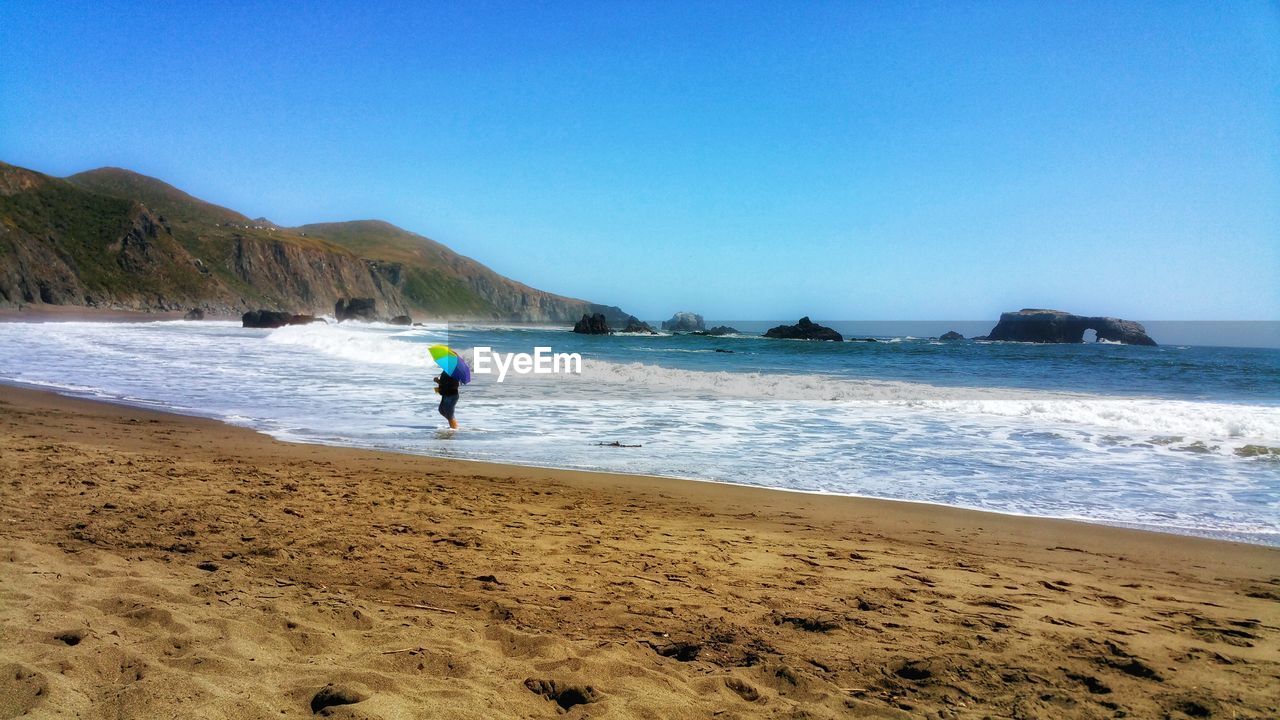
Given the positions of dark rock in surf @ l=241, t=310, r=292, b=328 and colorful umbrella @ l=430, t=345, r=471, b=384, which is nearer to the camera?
colorful umbrella @ l=430, t=345, r=471, b=384

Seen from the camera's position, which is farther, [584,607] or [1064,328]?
[1064,328]

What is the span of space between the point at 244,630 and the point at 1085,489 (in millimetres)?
9270

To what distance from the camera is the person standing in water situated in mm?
12047

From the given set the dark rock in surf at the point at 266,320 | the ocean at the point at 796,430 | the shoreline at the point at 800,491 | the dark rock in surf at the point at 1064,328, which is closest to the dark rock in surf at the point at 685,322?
the dark rock in surf at the point at 1064,328

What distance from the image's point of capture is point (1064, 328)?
329 ft

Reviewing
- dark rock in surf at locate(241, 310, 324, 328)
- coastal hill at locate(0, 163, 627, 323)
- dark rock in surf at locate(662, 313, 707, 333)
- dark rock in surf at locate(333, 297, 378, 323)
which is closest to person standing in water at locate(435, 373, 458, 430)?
dark rock in surf at locate(241, 310, 324, 328)

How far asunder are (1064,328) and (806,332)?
131 feet

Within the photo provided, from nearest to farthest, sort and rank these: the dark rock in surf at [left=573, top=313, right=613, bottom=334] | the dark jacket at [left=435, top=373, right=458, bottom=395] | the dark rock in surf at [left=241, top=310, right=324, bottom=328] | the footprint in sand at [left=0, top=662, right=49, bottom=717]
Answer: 1. the footprint in sand at [left=0, top=662, right=49, bottom=717]
2. the dark jacket at [left=435, top=373, right=458, bottom=395]
3. the dark rock in surf at [left=241, top=310, right=324, bottom=328]
4. the dark rock in surf at [left=573, top=313, right=613, bottom=334]

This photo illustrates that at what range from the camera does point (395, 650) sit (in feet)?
11.6

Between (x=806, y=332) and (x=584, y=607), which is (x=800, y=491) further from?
(x=806, y=332)

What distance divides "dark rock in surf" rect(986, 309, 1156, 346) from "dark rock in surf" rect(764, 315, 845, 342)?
33.3 meters

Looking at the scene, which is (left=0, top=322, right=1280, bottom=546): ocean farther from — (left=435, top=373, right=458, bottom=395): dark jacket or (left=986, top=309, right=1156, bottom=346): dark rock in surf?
(left=986, top=309, right=1156, bottom=346): dark rock in surf

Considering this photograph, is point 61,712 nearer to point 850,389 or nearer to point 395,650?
point 395,650

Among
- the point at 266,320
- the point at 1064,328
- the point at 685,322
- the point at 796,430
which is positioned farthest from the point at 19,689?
the point at 685,322
